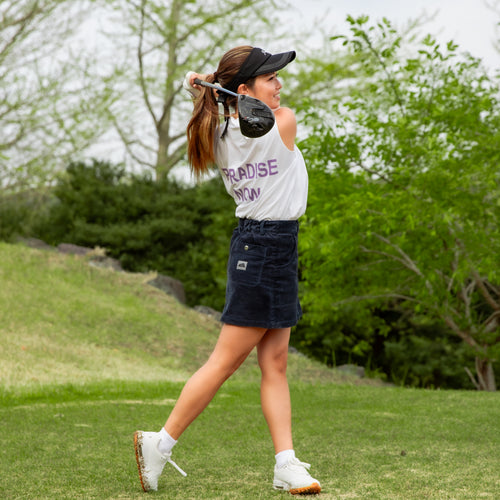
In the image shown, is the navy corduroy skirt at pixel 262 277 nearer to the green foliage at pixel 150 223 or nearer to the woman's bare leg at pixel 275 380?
the woman's bare leg at pixel 275 380

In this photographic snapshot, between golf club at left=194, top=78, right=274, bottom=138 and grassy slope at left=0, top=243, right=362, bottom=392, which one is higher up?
golf club at left=194, top=78, right=274, bottom=138

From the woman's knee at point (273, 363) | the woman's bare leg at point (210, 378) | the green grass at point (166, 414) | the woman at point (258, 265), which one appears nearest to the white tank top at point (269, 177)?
the woman at point (258, 265)

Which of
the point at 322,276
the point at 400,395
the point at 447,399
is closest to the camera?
the point at 447,399

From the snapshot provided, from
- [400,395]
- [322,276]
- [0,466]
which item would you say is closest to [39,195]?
[322,276]

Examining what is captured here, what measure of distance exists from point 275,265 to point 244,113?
654 millimetres

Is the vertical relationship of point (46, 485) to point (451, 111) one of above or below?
below

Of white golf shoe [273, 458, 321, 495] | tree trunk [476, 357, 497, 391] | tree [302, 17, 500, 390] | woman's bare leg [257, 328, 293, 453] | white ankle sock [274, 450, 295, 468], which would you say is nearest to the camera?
white golf shoe [273, 458, 321, 495]

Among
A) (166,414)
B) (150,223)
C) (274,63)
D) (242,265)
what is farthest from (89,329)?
(274,63)

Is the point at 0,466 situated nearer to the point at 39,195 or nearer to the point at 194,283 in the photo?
the point at 194,283

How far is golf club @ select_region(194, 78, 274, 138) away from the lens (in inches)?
112

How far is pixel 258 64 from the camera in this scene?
10.0ft

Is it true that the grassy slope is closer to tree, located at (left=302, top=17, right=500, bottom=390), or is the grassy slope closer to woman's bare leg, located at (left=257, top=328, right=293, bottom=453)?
tree, located at (left=302, top=17, right=500, bottom=390)

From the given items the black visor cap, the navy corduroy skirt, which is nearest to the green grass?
the navy corduroy skirt

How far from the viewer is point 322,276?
1001 cm
